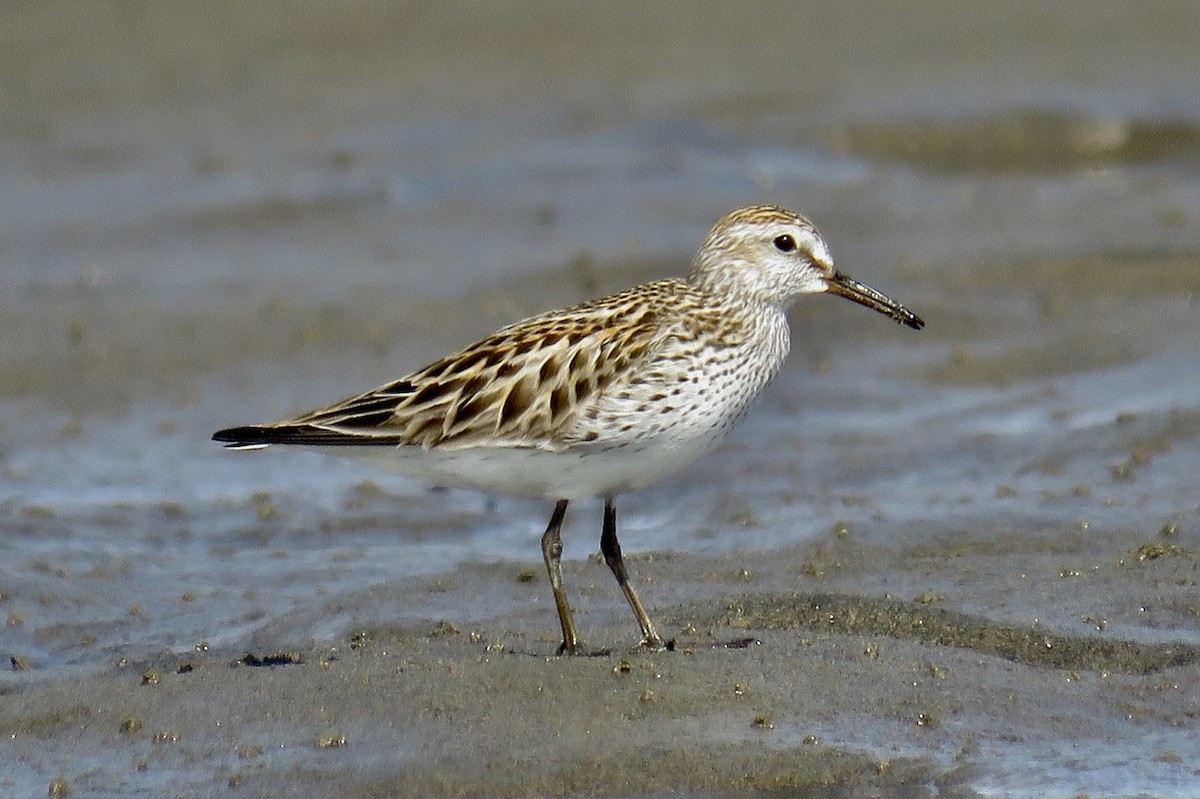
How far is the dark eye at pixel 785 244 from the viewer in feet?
26.0

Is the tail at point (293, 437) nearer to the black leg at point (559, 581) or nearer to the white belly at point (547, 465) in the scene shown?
the white belly at point (547, 465)

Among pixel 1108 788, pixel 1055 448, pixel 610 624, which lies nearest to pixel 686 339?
pixel 610 624

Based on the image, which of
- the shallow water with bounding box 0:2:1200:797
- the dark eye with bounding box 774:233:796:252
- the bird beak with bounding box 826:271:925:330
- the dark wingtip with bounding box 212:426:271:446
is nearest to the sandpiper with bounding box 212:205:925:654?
the dark wingtip with bounding box 212:426:271:446

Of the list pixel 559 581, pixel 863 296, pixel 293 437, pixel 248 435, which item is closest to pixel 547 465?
pixel 559 581

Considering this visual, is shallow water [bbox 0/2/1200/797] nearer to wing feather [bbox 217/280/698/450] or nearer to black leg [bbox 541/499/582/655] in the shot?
black leg [bbox 541/499/582/655]

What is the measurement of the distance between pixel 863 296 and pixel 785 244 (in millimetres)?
440

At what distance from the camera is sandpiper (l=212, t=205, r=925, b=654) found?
23.7 ft

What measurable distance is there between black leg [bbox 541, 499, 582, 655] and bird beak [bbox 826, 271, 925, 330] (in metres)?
1.48

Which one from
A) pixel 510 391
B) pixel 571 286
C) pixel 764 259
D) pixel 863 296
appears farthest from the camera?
pixel 571 286

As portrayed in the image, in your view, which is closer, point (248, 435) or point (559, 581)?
point (248, 435)

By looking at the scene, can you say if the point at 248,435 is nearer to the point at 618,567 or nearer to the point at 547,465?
the point at 547,465

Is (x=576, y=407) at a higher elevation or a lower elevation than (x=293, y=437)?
higher

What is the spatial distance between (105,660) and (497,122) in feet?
27.2

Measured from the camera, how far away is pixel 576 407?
721 cm
